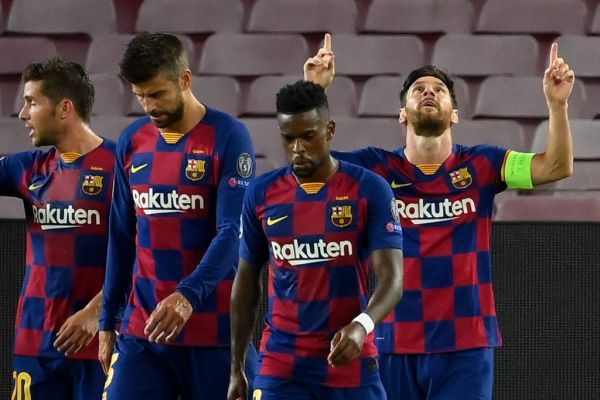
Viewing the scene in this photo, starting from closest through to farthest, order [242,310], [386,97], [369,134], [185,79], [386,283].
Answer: [386,283] < [242,310] < [185,79] < [369,134] < [386,97]

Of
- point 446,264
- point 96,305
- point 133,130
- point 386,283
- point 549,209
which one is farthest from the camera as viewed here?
point 549,209

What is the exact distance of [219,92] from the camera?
257 inches

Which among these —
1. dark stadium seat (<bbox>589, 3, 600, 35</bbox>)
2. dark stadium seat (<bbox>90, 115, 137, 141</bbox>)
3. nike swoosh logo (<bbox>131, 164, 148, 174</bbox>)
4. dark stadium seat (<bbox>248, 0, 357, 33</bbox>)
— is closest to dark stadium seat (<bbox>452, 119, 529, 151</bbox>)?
dark stadium seat (<bbox>589, 3, 600, 35</bbox>)

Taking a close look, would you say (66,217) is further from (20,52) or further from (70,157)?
(20,52)

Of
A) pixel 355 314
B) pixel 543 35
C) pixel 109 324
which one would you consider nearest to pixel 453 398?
pixel 355 314

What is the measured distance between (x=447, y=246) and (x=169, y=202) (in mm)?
1013

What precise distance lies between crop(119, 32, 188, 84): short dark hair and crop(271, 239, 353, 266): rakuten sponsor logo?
67 cm

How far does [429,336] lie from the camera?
4547 millimetres

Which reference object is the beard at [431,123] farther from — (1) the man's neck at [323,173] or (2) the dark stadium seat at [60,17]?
(2) the dark stadium seat at [60,17]

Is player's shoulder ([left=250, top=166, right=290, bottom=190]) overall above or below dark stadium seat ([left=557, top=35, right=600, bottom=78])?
below

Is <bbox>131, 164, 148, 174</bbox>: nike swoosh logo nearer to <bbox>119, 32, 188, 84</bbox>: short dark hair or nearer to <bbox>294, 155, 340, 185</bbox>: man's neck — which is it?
<bbox>119, 32, 188, 84</bbox>: short dark hair

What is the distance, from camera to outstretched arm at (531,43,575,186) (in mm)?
4496

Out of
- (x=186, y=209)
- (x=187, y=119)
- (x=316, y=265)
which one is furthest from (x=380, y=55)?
(x=316, y=265)

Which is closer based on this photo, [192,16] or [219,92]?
[219,92]
